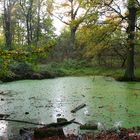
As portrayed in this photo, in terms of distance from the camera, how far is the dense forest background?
9539mm

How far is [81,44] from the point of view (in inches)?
1041

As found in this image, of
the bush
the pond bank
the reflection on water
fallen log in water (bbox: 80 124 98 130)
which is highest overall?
the bush

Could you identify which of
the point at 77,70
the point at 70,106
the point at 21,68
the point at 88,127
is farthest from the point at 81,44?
the point at 88,127

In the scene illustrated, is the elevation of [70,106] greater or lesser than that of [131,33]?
lesser

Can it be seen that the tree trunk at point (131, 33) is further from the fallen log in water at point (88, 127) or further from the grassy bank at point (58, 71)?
the fallen log in water at point (88, 127)

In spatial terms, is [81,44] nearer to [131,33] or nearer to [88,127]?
[131,33]

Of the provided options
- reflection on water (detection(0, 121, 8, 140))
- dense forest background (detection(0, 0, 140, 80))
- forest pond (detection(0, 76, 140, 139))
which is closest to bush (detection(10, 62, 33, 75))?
dense forest background (detection(0, 0, 140, 80))

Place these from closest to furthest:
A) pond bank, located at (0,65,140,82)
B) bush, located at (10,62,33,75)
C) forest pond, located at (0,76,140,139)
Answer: forest pond, located at (0,76,140,139)
pond bank, located at (0,65,140,82)
bush, located at (10,62,33,75)

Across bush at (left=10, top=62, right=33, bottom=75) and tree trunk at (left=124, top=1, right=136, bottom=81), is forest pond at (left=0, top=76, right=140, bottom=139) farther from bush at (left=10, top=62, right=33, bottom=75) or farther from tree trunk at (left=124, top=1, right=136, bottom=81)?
bush at (left=10, top=62, right=33, bottom=75)

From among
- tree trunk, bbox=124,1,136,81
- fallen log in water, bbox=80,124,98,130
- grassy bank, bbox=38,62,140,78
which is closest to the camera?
fallen log in water, bbox=80,124,98,130

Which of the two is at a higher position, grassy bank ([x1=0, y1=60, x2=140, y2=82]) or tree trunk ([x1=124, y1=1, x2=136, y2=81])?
tree trunk ([x1=124, y1=1, x2=136, y2=81])

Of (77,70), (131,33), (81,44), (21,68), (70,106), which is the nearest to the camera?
(70,106)

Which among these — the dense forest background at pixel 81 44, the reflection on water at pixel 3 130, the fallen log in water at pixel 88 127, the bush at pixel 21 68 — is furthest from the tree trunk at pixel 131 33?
the reflection on water at pixel 3 130

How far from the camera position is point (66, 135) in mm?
6598
